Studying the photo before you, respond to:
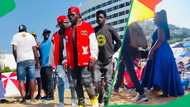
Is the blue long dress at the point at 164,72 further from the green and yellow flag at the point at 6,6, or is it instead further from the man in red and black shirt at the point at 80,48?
the green and yellow flag at the point at 6,6

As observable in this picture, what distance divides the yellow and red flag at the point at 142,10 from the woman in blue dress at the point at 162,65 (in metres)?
0.09

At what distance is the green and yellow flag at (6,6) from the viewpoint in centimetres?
701

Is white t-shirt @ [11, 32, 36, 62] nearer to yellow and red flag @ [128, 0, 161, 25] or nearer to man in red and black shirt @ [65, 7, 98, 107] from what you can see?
man in red and black shirt @ [65, 7, 98, 107]

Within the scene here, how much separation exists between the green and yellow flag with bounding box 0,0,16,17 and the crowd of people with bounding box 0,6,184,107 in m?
0.81

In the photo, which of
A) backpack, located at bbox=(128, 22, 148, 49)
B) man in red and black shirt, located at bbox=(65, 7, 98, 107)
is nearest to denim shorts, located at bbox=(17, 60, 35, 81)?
man in red and black shirt, located at bbox=(65, 7, 98, 107)

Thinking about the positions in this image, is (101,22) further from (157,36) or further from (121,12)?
(121,12)

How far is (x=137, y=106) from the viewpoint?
5.48 meters

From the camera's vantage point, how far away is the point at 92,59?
732cm

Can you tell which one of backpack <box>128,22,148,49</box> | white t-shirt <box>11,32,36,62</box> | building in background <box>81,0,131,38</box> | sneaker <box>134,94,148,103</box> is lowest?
sneaker <box>134,94,148,103</box>

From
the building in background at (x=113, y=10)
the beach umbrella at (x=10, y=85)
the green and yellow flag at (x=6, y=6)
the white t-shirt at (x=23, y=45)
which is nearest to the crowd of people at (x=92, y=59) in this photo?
the white t-shirt at (x=23, y=45)

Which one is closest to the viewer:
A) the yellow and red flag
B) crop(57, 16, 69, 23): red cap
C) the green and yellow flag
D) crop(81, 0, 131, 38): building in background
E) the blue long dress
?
the blue long dress

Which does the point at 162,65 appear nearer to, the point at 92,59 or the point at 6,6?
the point at 92,59

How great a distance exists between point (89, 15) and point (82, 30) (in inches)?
4316

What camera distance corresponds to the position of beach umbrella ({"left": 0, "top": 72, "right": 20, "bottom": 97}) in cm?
1206
